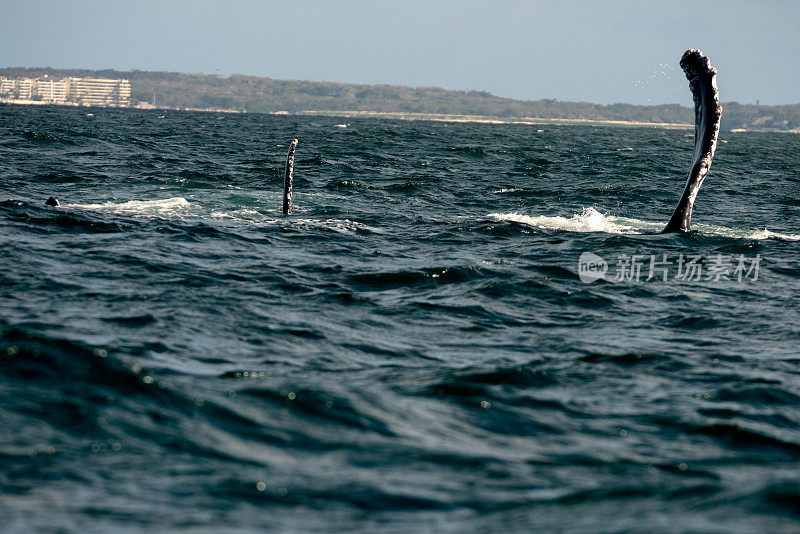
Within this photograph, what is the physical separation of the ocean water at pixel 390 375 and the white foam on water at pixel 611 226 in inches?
10.6

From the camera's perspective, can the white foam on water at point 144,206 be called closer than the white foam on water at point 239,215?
No

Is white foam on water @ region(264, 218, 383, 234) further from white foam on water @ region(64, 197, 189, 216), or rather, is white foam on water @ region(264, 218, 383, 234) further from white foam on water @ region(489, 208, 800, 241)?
white foam on water @ region(489, 208, 800, 241)

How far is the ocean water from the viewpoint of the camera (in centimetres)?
532

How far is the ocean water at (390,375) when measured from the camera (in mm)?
5324

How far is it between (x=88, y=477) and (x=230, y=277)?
758 cm

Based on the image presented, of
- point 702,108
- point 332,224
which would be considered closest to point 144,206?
point 332,224

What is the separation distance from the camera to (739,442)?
6.90 m

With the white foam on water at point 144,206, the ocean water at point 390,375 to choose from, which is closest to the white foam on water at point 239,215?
the ocean water at point 390,375

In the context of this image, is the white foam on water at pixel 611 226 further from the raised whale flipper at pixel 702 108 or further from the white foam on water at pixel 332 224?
the white foam on water at pixel 332 224

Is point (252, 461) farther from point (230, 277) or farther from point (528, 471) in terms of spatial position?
point (230, 277)

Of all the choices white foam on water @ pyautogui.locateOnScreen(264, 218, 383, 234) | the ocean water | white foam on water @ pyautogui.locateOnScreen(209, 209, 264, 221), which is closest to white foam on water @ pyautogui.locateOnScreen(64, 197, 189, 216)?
the ocean water

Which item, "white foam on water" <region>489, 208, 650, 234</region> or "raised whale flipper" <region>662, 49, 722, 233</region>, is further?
"white foam on water" <region>489, 208, 650, 234</region>

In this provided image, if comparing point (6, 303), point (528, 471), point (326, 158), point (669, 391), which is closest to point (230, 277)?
point (6, 303)

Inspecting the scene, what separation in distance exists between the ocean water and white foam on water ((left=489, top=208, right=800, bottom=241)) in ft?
0.88
